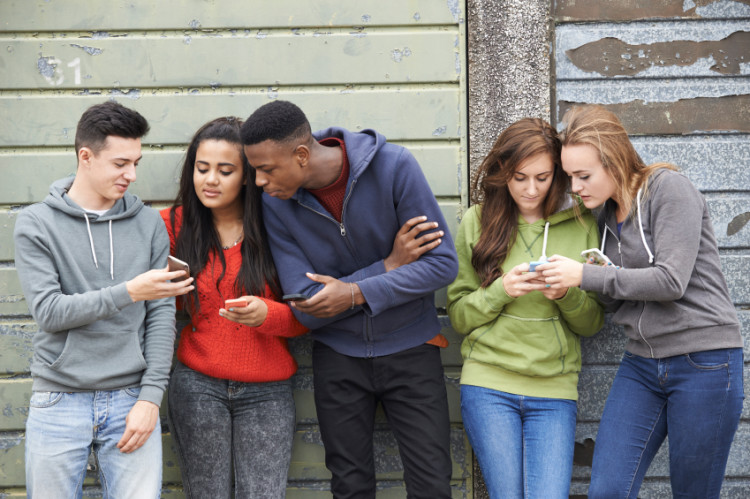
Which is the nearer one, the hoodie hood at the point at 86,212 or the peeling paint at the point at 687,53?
the hoodie hood at the point at 86,212

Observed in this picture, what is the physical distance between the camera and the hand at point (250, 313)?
2.73 m

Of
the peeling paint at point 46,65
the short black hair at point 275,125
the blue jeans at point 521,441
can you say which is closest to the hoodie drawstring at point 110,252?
the short black hair at point 275,125

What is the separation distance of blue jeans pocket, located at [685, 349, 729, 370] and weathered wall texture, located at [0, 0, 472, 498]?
3.80 ft

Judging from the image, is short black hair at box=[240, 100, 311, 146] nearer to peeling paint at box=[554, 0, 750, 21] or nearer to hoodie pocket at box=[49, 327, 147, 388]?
hoodie pocket at box=[49, 327, 147, 388]

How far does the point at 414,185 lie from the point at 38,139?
1966mm

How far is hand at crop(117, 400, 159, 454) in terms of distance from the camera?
2.65 metres

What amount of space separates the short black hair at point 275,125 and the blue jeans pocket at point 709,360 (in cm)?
180

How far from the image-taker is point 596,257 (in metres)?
2.85

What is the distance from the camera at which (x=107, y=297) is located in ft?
8.45

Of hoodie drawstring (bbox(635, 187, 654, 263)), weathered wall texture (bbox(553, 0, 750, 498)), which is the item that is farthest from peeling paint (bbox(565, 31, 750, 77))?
hoodie drawstring (bbox(635, 187, 654, 263))

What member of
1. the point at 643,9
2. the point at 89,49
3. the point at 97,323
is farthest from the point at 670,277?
the point at 89,49

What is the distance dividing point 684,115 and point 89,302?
9.73ft

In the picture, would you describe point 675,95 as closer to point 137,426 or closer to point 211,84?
point 211,84

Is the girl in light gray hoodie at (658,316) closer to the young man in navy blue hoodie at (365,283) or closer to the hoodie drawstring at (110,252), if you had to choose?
the young man in navy blue hoodie at (365,283)
